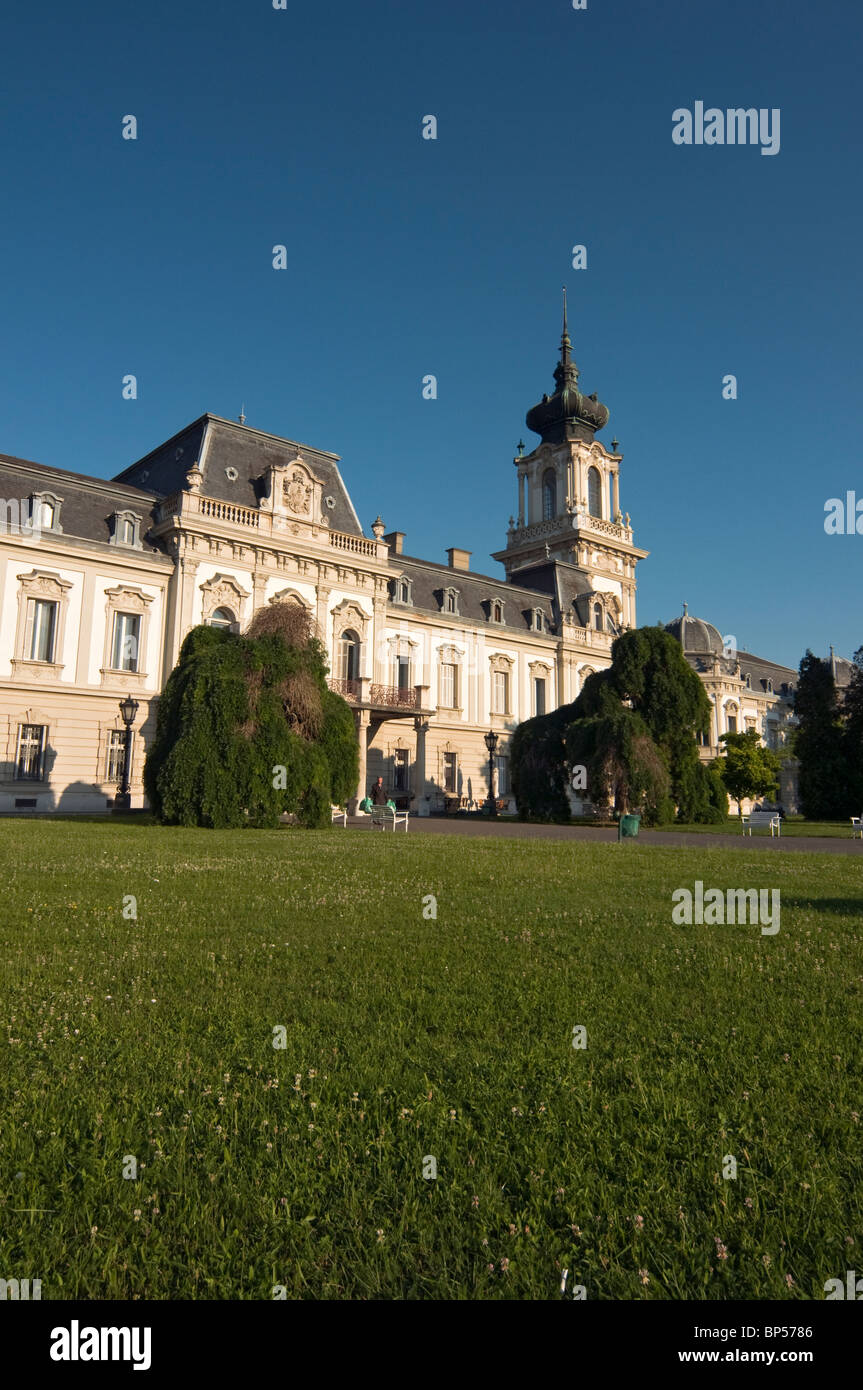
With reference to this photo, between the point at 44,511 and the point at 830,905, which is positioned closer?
the point at 830,905

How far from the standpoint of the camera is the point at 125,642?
34.7 m

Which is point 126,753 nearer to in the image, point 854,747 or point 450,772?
point 450,772

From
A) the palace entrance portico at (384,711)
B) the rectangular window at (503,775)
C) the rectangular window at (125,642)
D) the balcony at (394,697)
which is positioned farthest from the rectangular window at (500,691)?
the rectangular window at (125,642)

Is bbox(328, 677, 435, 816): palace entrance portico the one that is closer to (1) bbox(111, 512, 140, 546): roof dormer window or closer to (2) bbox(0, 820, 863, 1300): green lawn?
(1) bbox(111, 512, 140, 546): roof dormer window

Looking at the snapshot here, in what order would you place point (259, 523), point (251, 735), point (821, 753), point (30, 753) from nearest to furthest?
point (251, 735), point (30, 753), point (259, 523), point (821, 753)

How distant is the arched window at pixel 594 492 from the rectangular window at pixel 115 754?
128 feet

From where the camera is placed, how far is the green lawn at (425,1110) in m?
2.52

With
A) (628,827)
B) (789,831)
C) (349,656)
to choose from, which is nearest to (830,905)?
(628,827)

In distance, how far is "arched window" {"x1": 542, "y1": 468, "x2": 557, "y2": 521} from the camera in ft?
203

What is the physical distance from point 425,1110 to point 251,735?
20914 mm

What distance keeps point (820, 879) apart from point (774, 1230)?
400 inches

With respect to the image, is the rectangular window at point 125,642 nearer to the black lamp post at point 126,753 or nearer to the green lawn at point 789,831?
the black lamp post at point 126,753

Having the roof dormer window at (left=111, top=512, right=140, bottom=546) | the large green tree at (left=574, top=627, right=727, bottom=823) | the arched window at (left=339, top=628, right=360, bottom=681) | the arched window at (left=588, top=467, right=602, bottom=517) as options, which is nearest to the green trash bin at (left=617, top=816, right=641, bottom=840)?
the large green tree at (left=574, top=627, right=727, bottom=823)

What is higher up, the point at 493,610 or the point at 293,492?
the point at 293,492
